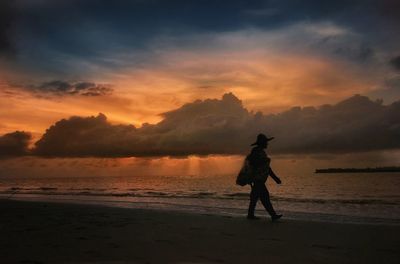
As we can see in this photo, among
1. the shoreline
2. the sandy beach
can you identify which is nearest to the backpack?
the sandy beach

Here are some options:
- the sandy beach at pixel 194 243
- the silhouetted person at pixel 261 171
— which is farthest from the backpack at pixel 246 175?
the sandy beach at pixel 194 243

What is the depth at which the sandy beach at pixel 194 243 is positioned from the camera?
6.85m

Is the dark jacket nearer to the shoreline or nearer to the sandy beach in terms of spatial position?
the sandy beach

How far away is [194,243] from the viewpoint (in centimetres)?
841

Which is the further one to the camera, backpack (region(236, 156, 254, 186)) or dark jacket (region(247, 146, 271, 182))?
backpack (region(236, 156, 254, 186))

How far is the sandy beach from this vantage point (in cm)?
685

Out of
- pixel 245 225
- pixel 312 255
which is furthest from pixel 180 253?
pixel 245 225

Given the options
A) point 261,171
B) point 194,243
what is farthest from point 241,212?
point 194,243

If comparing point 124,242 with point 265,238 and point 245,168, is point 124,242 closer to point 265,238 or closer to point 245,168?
point 265,238

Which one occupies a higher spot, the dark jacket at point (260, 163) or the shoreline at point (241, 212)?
the dark jacket at point (260, 163)

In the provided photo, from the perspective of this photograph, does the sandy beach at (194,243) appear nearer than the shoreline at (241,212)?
Yes

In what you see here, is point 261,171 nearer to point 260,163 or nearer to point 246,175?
point 260,163

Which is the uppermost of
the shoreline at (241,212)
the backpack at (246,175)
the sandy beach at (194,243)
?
the backpack at (246,175)

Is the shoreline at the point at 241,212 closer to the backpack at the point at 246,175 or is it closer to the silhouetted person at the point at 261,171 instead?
the silhouetted person at the point at 261,171
